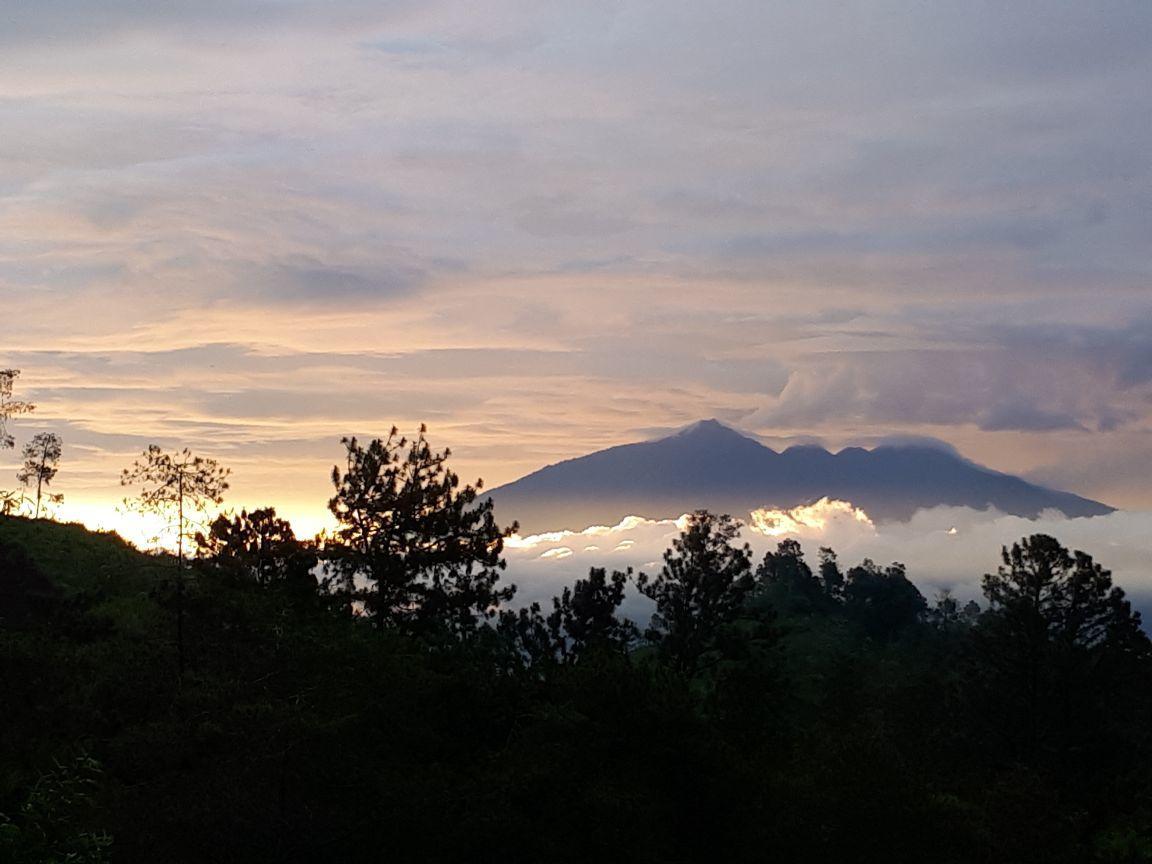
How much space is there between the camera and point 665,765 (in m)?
27.1

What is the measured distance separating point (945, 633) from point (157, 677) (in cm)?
11043

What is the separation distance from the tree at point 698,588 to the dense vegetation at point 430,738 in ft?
8.63

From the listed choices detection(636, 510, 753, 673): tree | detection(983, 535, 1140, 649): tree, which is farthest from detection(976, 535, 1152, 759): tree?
detection(636, 510, 753, 673): tree

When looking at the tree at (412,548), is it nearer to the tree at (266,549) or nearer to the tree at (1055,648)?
the tree at (266,549)

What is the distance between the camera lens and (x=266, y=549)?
47469 mm

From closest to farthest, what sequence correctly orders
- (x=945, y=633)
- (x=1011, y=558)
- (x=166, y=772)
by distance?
(x=166, y=772), (x=1011, y=558), (x=945, y=633)

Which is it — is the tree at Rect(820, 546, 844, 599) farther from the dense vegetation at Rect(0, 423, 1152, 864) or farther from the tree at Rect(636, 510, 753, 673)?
the dense vegetation at Rect(0, 423, 1152, 864)

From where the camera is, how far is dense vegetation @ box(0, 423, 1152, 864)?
80.0 ft

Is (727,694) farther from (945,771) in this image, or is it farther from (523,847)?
(523,847)

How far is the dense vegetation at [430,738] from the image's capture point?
24375mm

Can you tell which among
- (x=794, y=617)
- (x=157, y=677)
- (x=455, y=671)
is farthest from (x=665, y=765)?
(x=794, y=617)

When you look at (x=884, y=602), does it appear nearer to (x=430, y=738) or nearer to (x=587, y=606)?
(x=587, y=606)

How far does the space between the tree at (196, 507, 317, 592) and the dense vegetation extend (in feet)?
0.37

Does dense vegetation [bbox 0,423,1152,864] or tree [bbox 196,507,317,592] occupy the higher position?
tree [bbox 196,507,317,592]
